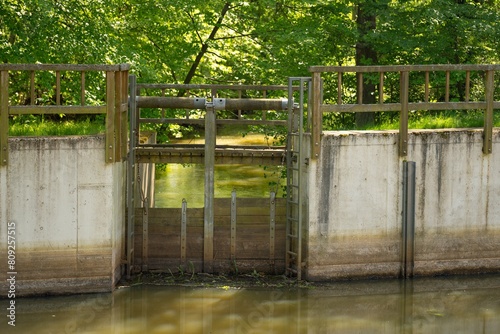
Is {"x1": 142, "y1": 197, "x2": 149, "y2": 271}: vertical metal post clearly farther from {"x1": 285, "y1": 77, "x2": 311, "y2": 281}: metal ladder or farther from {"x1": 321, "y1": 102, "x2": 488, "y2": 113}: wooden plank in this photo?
→ {"x1": 321, "y1": 102, "x2": 488, "y2": 113}: wooden plank

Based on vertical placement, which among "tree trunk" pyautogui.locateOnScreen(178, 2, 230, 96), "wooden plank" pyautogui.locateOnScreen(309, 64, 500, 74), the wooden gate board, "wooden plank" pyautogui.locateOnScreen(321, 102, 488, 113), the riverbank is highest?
"tree trunk" pyautogui.locateOnScreen(178, 2, 230, 96)

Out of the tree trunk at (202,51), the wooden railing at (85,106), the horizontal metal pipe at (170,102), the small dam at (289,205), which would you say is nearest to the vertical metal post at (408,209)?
the small dam at (289,205)

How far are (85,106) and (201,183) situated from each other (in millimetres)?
9378

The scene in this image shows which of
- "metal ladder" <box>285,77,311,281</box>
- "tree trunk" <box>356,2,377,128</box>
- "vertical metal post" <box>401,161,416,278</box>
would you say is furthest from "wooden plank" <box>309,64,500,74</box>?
"tree trunk" <box>356,2,377,128</box>

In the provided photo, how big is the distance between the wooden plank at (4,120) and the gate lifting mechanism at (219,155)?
6.97 feet

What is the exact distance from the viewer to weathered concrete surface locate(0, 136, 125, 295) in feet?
43.7

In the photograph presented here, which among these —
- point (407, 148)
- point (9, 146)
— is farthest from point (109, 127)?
point (407, 148)

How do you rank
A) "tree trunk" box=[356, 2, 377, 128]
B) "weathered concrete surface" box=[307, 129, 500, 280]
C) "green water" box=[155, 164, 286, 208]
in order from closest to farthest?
"weathered concrete surface" box=[307, 129, 500, 280] → "tree trunk" box=[356, 2, 377, 128] → "green water" box=[155, 164, 286, 208]

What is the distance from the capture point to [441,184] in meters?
14.8

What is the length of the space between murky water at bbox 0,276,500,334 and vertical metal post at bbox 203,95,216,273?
28.7 inches

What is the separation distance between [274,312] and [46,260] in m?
3.26

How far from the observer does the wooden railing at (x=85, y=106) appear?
13.2m

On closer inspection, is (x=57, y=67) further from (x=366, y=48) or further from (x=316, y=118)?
(x=366, y=48)

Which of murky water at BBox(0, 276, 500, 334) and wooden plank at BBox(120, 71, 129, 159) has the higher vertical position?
wooden plank at BBox(120, 71, 129, 159)
